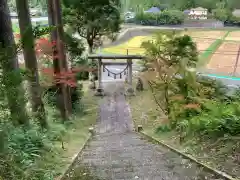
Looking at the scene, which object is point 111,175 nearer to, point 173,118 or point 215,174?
point 215,174

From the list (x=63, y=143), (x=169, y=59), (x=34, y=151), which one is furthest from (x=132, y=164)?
(x=169, y=59)

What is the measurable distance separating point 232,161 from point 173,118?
3.86m

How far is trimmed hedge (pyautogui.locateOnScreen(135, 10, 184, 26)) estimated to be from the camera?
3325 cm

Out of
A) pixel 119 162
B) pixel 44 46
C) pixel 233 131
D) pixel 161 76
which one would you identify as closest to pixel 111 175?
pixel 119 162

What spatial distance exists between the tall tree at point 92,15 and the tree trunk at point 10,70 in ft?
36.4

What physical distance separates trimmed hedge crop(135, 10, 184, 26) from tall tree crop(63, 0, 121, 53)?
53.0 ft

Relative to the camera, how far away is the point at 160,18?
119 ft

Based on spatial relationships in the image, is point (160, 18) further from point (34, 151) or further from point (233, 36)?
point (34, 151)

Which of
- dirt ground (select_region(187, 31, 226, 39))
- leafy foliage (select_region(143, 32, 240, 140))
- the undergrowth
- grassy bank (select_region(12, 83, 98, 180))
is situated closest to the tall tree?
grassy bank (select_region(12, 83, 98, 180))

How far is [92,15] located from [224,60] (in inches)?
500

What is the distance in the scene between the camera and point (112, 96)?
15336 millimetres

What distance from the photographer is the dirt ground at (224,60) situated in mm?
20719

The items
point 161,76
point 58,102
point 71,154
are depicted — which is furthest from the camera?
point 58,102

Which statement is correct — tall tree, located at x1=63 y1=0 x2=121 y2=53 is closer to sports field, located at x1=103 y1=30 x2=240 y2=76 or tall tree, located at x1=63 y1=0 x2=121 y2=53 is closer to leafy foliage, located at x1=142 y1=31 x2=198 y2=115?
sports field, located at x1=103 y1=30 x2=240 y2=76
